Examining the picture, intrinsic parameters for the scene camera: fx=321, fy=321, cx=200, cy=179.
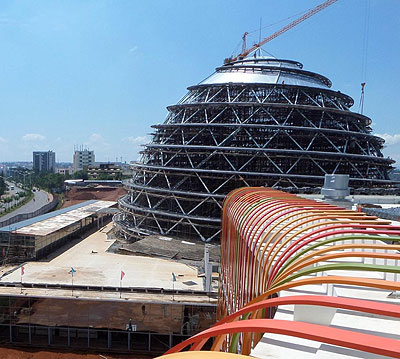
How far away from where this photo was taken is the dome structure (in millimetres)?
35719

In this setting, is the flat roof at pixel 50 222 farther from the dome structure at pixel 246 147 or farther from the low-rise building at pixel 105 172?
the low-rise building at pixel 105 172

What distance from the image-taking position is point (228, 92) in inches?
1553

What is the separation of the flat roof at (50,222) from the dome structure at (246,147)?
7.92 metres

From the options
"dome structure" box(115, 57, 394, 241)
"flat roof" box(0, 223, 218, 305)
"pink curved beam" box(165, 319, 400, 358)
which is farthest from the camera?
"dome structure" box(115, 57, 394, 241)

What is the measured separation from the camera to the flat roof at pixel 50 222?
34938 mm

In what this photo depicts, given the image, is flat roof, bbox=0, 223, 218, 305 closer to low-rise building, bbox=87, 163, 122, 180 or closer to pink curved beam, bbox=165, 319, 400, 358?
pink curved beam, bbox=165, 319, 400, 358

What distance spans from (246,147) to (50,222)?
26522 mm

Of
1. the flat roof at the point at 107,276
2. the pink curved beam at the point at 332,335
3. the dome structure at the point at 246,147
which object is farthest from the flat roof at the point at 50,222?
the pink curved beam at the point at 332,335

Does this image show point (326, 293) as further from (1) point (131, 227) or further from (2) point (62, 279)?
(1) point (131, 227)

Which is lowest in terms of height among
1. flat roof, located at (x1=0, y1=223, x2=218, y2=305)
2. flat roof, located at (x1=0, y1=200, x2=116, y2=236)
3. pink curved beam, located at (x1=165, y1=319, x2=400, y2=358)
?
flat roof, located at (x1=0, y1=223, x2=218, y2=305)

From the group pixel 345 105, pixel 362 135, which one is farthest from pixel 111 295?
pixel 345 105

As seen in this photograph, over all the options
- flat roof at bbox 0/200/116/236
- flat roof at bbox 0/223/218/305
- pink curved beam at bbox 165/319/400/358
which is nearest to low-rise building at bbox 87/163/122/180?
flat roof at bbox 0/200/116/236

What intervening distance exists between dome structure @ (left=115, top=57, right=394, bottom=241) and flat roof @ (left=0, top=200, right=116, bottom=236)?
792 cm

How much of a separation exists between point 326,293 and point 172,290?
19.7 meters
